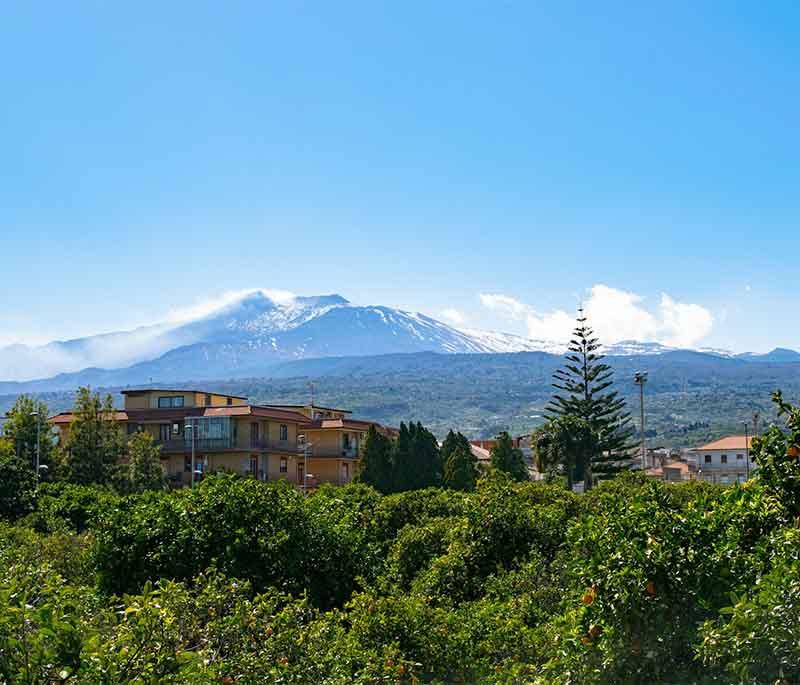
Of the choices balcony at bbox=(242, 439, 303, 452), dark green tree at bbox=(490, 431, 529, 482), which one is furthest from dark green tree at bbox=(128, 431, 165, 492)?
dark green tree at bbox=(490, 431, 529, 482)

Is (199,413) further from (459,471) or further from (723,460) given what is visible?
(723,460)

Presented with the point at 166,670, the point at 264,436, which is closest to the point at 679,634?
the point at 166,670

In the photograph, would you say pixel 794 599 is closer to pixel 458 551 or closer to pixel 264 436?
pixel 458 551

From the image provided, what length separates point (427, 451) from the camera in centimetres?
5556

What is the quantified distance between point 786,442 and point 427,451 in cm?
4786

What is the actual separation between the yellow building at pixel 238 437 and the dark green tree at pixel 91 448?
320 inches

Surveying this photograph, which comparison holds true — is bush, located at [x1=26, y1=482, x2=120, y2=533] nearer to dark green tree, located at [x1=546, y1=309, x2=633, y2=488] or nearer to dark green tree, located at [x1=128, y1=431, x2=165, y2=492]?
dark green tree, located at [x1=128, y1=431, x2=165, y2=492]

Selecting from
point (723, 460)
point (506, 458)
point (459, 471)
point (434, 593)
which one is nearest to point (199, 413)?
point (506, 458)

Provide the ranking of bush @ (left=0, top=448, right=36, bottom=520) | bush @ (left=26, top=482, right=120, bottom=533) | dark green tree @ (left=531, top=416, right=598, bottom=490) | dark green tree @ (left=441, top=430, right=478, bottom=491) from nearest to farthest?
1. bush @ (left=26, top=482, right=120, bottom=533)
2. bush @ (left=0, top=448, right=36, bottom=520)
3. dark green tree @ (left=441, top=430, right=478, bottom=491)
4. dark green tree @ (left=531, top=416, right=598, bottom=490)

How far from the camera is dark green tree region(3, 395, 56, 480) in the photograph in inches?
1999

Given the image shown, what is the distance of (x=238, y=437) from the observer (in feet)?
206

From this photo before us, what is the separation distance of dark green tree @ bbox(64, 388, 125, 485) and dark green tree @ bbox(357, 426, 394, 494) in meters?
11.3

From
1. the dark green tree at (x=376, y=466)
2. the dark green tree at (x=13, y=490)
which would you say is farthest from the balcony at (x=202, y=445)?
the dark green tree at (x=13, y=490)

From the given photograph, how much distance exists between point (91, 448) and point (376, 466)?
13172 millimetres
